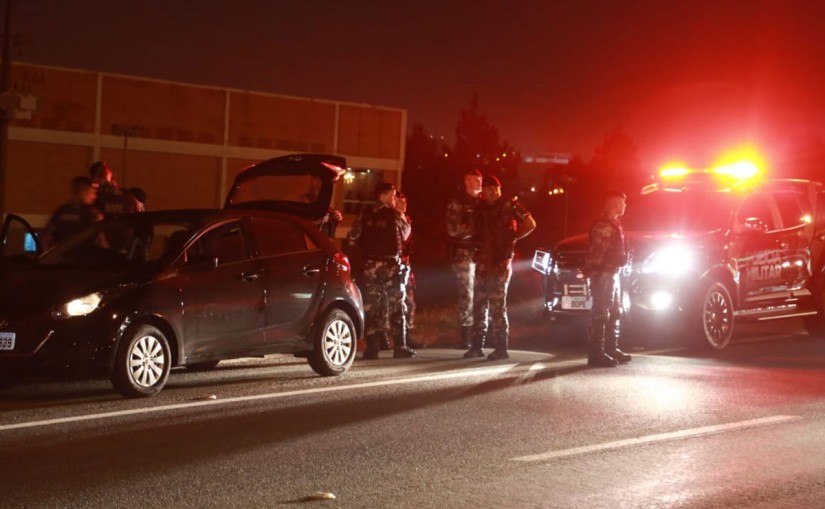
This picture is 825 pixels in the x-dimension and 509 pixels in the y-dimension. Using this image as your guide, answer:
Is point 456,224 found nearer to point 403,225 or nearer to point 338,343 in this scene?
point 403,225

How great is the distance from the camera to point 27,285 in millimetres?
10203

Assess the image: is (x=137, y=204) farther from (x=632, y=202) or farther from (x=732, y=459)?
(x=732, y=459)

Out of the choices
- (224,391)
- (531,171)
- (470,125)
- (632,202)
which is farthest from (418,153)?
(224,391)

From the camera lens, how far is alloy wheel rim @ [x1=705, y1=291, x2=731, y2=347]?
15.2 metres

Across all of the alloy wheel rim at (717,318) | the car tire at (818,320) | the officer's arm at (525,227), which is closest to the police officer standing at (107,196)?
the officer's arm at (525,227)

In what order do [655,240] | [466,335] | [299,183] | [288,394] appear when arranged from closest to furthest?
[288,394]
[299,183]
[466,335]
[655,240]

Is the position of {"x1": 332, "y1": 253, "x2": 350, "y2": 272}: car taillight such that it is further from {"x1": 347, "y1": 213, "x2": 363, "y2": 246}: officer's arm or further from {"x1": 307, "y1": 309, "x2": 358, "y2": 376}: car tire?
{"x1": 347, "y1": 213, "x2": 363, "y2": 246}: officer's arm

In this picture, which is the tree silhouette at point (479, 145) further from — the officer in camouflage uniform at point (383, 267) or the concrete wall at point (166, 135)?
the officer in camouflage uniform at point (383, 267)

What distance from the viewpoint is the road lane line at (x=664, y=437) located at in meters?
8.01

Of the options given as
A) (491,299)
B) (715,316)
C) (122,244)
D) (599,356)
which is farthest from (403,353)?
(715,316)

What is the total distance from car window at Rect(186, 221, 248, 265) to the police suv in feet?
15.5

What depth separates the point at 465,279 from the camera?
14.3 m

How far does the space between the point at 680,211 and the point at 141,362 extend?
27.2ft

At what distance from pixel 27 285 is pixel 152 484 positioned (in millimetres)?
3774
